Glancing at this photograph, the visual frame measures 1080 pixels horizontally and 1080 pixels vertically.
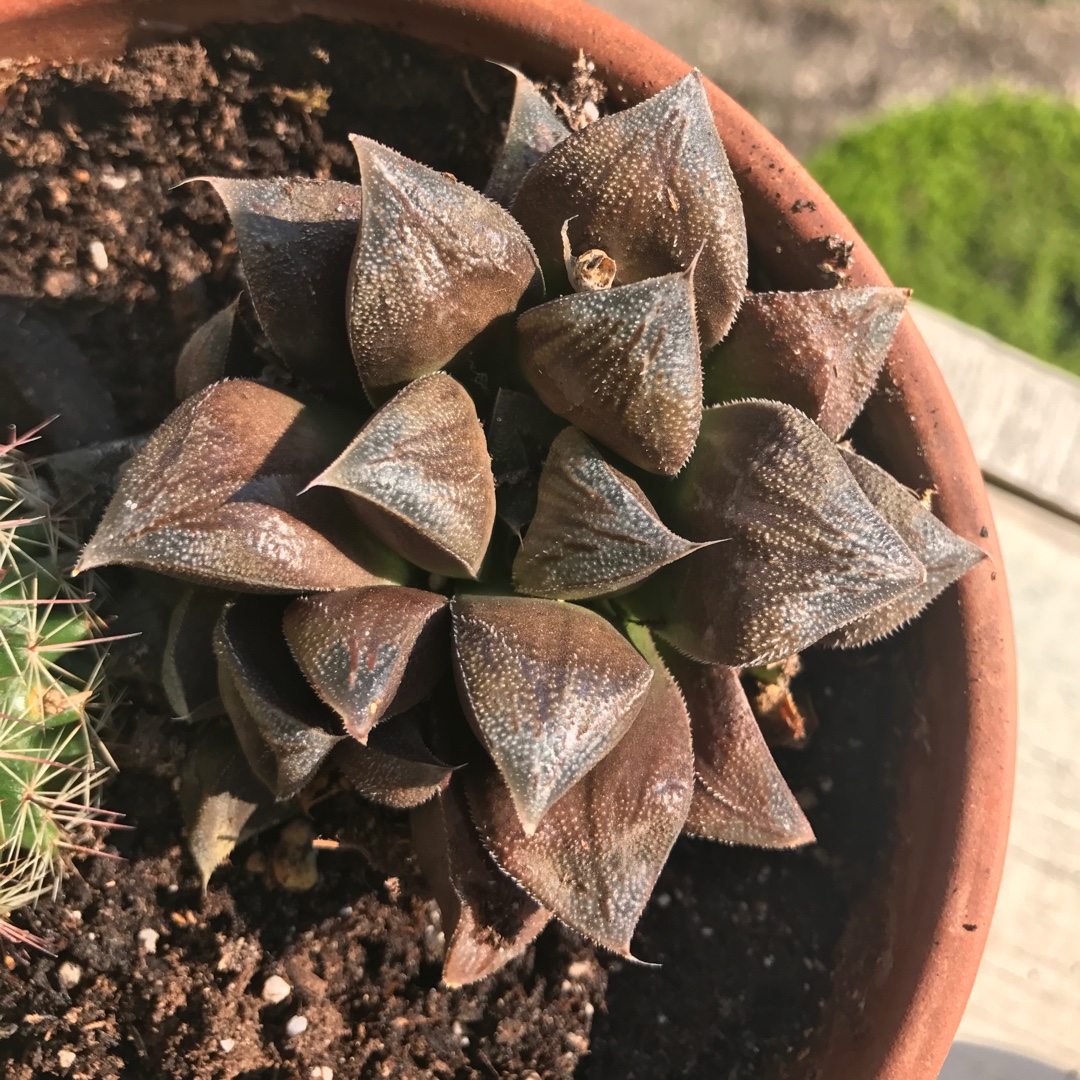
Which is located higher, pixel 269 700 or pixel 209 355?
pixel 209 355

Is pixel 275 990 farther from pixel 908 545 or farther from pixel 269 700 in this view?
pixel 908 545

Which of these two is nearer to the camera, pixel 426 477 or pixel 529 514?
pixel 426 477

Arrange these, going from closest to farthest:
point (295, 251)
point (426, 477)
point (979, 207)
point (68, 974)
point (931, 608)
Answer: point (426, 477), point (295, 251), point (68, 974), point (931, 608), point (979, 207)

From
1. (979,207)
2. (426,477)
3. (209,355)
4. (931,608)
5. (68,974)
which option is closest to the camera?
(426,477)

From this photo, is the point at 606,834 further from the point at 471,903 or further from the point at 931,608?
the point at 931,608

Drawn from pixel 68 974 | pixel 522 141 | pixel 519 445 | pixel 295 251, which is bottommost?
pixel 68 974

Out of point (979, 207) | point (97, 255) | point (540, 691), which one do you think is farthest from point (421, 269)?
point (979, 207)

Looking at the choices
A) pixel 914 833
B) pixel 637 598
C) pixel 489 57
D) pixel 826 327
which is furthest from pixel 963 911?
pixel 489 57
